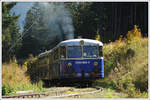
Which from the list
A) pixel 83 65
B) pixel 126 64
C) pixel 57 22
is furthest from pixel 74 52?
pixel 126 64

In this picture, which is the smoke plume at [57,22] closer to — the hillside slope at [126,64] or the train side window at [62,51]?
the train side window at [62,51]

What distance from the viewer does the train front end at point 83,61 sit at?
11.8 m

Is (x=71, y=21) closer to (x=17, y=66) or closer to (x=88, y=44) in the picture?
(x=88, y=44)

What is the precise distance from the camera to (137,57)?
40.5 feet

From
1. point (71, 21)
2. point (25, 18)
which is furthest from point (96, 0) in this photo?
point (25, 18)

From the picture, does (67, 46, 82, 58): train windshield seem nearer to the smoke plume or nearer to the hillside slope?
the smoke plume

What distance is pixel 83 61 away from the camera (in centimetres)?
1180

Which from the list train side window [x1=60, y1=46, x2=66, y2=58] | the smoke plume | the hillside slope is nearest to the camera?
the hillside slope

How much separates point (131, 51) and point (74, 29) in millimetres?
2501

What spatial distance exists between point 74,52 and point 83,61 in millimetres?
476

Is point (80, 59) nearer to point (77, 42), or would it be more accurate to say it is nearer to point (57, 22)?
point (77, 42)

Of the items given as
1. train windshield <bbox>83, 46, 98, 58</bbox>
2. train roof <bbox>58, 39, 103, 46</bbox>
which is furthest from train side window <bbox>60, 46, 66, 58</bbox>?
→ train windshield <bbox>83, 46, 98, 58</bbox>

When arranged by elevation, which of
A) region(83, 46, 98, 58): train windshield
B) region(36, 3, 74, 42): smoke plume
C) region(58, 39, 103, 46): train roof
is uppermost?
region(36, 3, 74, 42): smoke plume

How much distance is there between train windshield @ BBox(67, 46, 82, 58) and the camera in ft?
38.8
